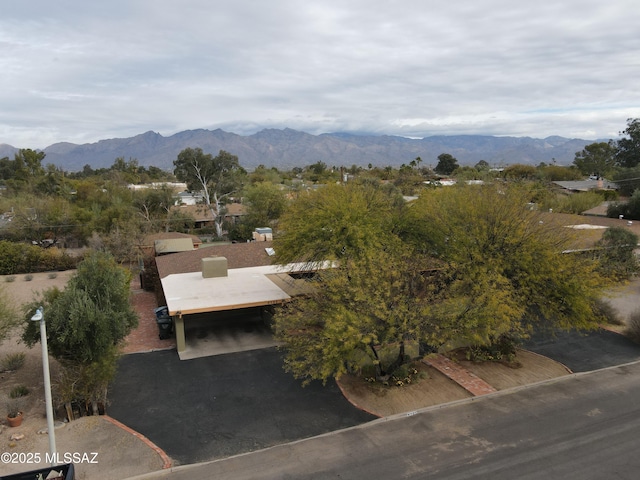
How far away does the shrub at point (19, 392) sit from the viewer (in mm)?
14297

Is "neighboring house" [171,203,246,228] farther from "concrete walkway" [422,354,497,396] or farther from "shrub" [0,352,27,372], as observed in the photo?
"concrete walkway" [422,354,497,396]

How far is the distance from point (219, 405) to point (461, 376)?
28.7 ft

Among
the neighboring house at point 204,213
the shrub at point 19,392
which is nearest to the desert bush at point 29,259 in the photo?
A: the neighboring house at point 204,213

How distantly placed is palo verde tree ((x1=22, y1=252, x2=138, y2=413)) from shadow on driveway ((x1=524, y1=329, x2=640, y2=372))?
16604 millimetres

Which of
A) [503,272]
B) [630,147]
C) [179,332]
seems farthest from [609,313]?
[630,147]

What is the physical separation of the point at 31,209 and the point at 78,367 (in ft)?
122

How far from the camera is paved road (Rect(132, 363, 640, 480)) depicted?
10.9 meters

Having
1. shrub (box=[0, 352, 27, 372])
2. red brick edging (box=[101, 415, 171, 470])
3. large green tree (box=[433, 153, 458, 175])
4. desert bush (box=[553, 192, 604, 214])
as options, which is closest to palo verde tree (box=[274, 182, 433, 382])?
red brick edging (box=[101, 415, 171, 470])

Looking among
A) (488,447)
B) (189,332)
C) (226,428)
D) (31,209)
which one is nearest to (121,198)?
(31,209)

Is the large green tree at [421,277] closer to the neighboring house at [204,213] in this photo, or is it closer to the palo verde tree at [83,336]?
the palo verde tree at [83,336]

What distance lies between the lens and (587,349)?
18922 millimetres

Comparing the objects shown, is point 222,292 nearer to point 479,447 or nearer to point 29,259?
point 479,447

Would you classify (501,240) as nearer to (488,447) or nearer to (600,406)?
(600,406)

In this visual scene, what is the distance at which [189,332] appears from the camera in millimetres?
21141
